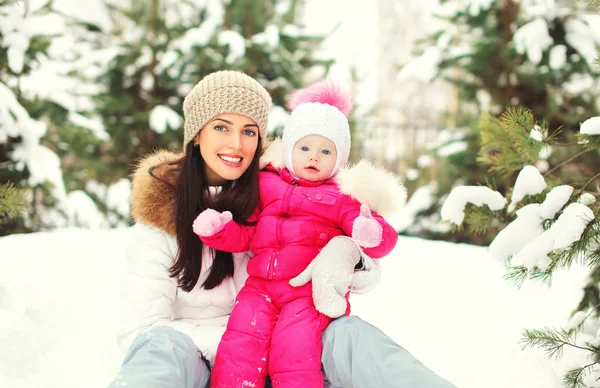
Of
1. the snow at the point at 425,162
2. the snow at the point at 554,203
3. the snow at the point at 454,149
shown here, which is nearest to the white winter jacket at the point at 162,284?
the snow at the point at 554,203

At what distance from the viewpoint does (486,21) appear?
581cm

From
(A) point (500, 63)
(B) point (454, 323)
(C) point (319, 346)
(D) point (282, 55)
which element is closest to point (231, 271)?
(C) point (319, 346)

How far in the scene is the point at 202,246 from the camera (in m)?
2.20

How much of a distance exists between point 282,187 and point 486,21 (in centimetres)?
459

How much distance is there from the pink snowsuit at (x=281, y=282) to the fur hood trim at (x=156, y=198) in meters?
0.26

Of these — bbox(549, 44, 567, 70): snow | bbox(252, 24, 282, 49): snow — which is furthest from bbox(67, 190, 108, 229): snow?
bbox(549, 44, 567, 70): snow

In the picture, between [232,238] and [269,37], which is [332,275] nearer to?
[232,238]

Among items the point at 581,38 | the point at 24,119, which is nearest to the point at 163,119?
the point at 24,119

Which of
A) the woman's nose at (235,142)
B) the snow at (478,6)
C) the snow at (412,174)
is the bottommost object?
the snow at (412,174)

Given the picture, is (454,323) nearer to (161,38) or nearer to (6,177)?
(6,177)

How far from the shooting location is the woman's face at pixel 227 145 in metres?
2.14

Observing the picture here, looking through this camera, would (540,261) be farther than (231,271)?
No

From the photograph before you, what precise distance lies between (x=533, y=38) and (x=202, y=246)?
4.33 meters

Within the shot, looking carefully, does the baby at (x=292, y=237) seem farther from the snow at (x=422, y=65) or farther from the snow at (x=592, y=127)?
the snow at (x=422, y=65)
